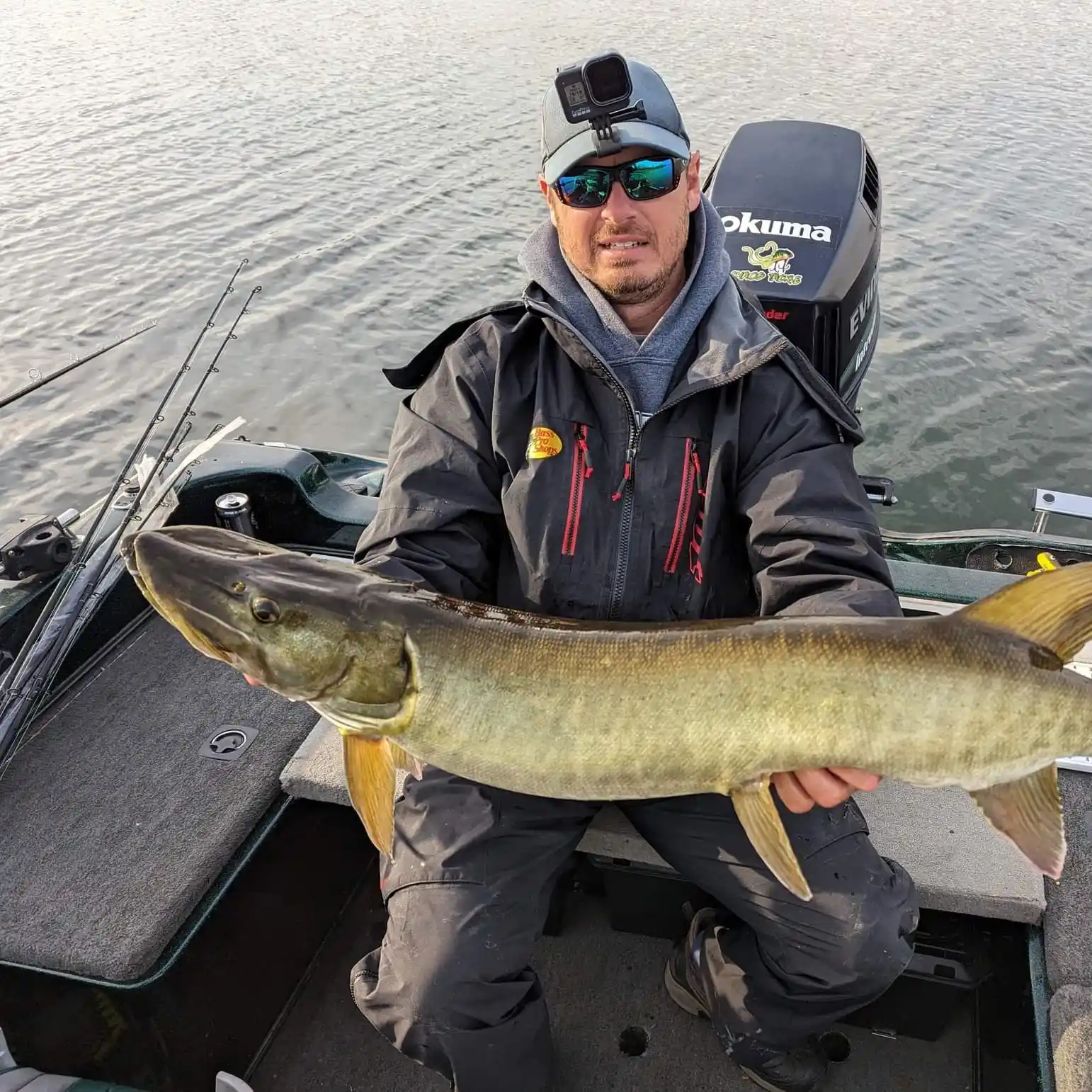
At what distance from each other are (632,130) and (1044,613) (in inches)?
67.6

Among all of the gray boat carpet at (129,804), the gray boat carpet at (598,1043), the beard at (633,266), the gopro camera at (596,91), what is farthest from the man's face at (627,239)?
the gray boat carpet at (598,1043)

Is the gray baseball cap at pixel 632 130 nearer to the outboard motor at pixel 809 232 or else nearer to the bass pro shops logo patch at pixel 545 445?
the bass pro shops logo patch at pixel 545 445

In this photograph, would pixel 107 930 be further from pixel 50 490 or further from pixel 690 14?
pixel 690 14

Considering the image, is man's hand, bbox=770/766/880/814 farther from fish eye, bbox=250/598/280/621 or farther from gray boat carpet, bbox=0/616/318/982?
gray boat carpet, bbox=0/616/318/982

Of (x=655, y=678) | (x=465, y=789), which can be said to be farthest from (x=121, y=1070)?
(x=655, y=678)

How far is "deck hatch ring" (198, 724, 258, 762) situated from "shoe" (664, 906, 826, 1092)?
154 cm

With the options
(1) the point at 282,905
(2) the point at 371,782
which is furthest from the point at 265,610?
(1) the point at 282,905

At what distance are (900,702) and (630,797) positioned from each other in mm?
607

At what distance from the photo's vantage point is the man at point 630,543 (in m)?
2.19

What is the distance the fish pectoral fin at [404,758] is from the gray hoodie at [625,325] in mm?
1103

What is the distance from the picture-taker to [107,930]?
2.34 meters

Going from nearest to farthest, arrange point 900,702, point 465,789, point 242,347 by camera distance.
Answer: point 900,702
point 465,789
point 242,347

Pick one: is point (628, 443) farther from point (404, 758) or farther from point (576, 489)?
point (404, 758)

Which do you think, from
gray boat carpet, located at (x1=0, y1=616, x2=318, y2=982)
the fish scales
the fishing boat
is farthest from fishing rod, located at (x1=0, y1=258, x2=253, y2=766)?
the fish scales
